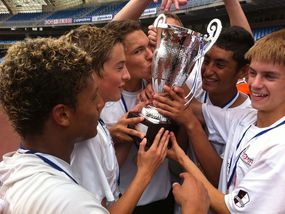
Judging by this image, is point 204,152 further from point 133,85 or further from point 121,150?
point 133,85

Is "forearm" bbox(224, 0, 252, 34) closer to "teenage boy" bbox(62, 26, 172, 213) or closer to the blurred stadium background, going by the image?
"teenage boy" bbox(62, 26, 172, 213)

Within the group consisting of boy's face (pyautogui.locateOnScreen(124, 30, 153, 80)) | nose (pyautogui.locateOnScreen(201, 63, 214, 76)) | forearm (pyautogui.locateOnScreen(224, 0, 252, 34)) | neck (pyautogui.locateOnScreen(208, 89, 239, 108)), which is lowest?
neck (pyautogui.locateOnScreen(208, 89, 239, 108))

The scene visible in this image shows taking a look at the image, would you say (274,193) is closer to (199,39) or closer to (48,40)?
(199,39)

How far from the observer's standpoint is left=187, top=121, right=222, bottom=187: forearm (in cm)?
147

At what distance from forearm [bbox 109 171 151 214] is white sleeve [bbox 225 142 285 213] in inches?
14.8

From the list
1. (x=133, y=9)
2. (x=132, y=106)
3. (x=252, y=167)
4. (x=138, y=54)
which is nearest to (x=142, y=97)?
(x=132, y=106)

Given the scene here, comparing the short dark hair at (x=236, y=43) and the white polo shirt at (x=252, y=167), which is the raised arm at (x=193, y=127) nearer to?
the white polo shirt at (x=252, y=167)

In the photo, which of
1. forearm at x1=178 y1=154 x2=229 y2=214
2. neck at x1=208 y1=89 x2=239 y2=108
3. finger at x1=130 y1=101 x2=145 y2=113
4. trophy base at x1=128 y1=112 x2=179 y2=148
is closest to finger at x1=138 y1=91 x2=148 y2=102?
finger at x1=130 y1=101 x2=145 y2=113

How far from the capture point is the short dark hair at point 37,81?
882 millimetres

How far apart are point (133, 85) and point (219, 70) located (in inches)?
17.2

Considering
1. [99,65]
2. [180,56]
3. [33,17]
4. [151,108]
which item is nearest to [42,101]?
[99,65]

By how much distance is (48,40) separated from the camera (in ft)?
3.28

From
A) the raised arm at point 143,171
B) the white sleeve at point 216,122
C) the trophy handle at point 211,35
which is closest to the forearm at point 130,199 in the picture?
the raised arm at point 143,171

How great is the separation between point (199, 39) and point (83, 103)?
0.67 meters
